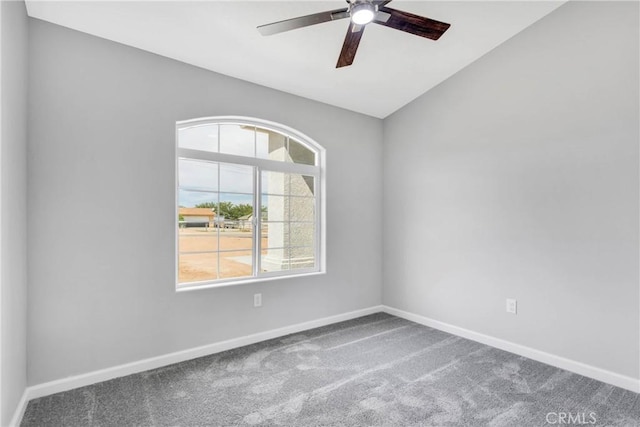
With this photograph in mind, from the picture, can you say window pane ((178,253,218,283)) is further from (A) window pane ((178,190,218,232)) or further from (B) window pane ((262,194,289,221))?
(B) window pane ((262,194,289,221))

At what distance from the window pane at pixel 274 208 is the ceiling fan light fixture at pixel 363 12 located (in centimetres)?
Result: 193

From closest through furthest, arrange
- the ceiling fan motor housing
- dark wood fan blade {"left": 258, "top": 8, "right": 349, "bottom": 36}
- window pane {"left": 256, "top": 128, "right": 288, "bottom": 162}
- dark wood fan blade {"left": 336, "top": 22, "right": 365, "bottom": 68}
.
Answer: the ceiling fan motor housing
dark wood fan blade {"left": 258, "top": 8, "right": 349, "bottom": 36}
dark wood fan blade {"left": 336, "top": 22, "right": 365, "bottom": 68}
window pane {"left": 256, "top": 128, "right": 288, "bottom": 162}

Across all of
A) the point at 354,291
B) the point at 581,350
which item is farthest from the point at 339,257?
the point at 581,350

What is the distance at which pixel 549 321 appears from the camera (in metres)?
2.81

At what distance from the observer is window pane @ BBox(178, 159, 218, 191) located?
2961 mm

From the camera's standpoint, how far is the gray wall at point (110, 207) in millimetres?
2273

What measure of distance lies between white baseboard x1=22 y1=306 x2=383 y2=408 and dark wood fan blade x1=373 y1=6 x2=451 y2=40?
2.79 metres

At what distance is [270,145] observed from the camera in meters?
3.51

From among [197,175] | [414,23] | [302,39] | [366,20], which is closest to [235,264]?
[197,175]

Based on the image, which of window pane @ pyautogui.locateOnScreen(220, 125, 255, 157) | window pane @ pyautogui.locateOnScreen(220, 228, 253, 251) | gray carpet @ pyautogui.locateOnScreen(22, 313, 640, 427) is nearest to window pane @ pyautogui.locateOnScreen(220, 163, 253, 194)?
window pane @ pyautogui.locateOnScreen(220, 125, 255, 157)

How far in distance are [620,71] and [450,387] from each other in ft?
8.51

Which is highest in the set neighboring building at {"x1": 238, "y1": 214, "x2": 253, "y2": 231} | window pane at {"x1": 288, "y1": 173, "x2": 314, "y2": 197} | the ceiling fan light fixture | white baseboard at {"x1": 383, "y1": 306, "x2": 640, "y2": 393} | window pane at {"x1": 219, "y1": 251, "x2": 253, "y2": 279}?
the ceiling fan light fixture

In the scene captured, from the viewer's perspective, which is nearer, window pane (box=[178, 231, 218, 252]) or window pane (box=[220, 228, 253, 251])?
window pane (box=[178, 231, 218, 252])

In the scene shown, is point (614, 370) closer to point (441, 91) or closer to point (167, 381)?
point (441, 91)
